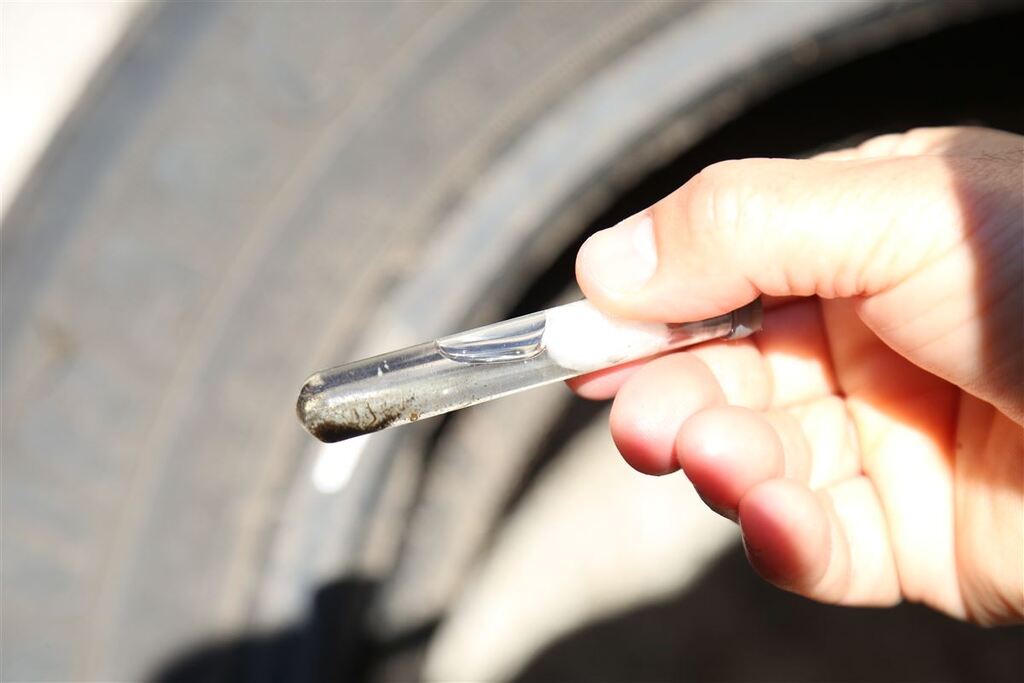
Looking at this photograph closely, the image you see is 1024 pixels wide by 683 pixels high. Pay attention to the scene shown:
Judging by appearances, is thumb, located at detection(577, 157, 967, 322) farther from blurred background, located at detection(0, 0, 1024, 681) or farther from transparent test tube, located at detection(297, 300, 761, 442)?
blurred background, located at detection(0, 0, 1024, 681)

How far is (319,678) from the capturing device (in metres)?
0.60

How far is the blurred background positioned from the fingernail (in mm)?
133

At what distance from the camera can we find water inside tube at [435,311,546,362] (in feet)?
1.57

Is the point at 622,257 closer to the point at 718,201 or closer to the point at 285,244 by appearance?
the point at 718,201

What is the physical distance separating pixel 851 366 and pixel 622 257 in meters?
0.21

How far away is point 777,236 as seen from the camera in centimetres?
48

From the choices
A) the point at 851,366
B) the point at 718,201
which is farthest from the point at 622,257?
the point at 851,366

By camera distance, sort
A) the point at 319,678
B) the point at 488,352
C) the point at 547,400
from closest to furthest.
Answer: the point at 488,352, the point at 319,678, the point at 547,400

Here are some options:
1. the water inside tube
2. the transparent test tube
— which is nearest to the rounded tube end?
the transparent test tube

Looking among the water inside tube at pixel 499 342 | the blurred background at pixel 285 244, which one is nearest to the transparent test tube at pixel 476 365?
the water inside tube at pixel 499 342

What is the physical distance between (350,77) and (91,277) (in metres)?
0.23

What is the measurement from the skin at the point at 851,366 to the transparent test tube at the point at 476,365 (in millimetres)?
15

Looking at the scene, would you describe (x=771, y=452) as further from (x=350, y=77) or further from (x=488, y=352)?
(x=350, y=77)

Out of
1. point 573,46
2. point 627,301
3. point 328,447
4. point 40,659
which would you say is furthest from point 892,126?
point 40,659
